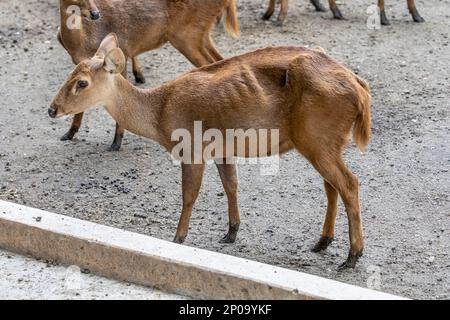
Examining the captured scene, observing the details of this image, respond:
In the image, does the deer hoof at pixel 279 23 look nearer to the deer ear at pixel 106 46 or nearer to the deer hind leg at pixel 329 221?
the deer ear at pixel 106 46

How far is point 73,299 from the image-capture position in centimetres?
571

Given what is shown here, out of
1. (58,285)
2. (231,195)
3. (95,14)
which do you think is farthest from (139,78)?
(58,285)

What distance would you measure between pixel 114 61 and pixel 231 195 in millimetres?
1171

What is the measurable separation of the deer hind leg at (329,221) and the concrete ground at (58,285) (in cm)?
128

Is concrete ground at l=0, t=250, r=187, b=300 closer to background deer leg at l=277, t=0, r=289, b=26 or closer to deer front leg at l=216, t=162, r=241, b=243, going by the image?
deer front leg at l=216, t=162, r=241, b=243

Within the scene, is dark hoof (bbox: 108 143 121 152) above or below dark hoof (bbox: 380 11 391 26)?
above

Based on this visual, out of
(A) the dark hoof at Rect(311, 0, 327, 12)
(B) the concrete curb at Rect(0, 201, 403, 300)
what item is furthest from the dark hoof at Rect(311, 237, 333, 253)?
(A) the dark hoof at Rect(311, 0, 327, 12)

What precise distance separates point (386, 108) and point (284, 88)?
9.66ft

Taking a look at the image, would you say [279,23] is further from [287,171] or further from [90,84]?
[90,84]

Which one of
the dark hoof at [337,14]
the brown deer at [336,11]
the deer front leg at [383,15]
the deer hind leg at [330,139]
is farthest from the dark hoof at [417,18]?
the deer hind leg at [330,139]

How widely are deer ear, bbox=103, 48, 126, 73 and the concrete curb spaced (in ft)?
3.39

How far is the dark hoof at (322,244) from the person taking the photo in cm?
658

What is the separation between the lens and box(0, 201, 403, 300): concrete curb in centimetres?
539
